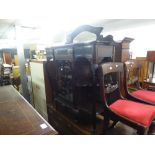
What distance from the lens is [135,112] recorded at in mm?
1406

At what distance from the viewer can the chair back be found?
1543mm

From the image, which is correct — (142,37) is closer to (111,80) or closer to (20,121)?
(111,80)

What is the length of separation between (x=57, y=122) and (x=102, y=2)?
2.09 m

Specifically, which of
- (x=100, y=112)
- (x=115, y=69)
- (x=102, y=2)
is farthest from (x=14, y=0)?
(x=100, y=112)

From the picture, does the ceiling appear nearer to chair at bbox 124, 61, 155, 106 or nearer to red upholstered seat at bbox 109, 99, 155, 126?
chair at bbox 124, 61, 155, 106

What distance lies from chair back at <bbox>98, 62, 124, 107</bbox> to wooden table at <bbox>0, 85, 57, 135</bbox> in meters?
0.71

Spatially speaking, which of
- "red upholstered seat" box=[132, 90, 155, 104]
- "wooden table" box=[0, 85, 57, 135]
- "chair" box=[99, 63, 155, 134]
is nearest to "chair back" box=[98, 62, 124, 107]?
"chair" box=[99, 63, 155, 134]

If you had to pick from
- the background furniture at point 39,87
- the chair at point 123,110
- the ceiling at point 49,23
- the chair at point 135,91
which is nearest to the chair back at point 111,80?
the chair at point 123,110

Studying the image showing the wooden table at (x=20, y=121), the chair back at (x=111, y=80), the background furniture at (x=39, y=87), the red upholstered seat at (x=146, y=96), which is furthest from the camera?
the background furniture at (x=39, y=87)

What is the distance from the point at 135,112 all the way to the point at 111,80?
0.60m

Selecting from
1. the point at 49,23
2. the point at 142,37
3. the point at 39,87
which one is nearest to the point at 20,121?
the point at 39,87

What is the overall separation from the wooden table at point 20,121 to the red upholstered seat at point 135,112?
74cm

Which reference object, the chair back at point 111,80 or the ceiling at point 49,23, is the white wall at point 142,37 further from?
the chair back at point 111,80

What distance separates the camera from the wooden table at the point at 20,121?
3.53 feet
